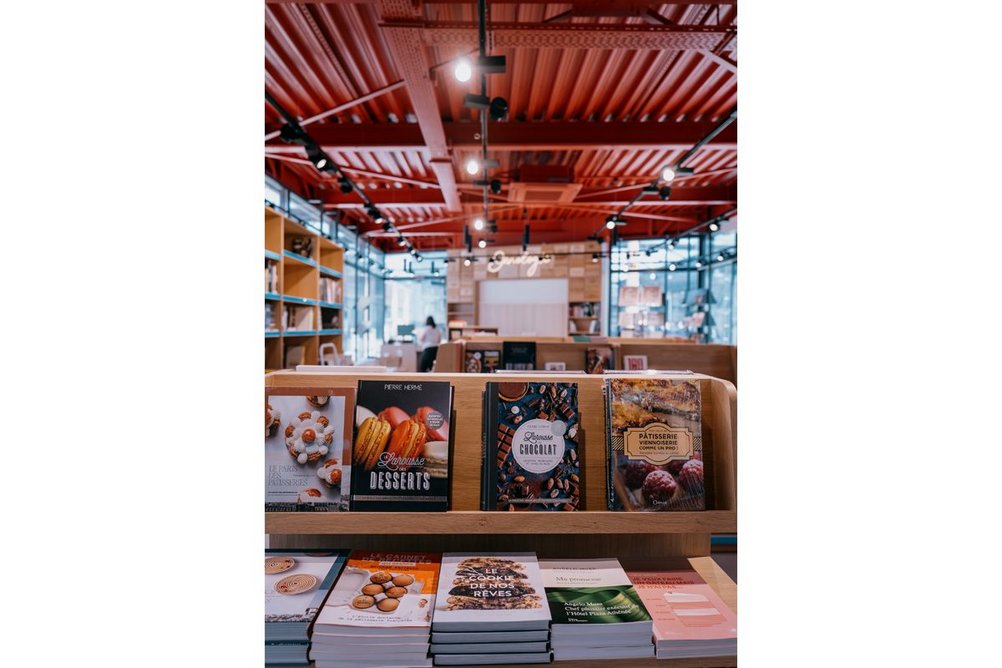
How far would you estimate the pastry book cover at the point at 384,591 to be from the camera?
126cm

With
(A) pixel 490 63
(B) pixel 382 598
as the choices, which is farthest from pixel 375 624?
(A) pixel 490 63

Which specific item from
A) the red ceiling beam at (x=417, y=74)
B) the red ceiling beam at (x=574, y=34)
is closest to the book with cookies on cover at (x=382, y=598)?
the red ceiling beam at (x=417, y=74)

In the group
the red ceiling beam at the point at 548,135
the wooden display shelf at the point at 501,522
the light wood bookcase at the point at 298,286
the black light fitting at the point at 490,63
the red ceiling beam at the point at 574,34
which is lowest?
the wooden display shelf at the point at 501,522

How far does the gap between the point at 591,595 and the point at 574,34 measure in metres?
3.85

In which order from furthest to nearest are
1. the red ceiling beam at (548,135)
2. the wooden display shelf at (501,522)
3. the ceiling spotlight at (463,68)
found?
the red ceiling beam at (548,135) < the ceiling spotlight at (463,68) < the wooden display shelf at (501,522)

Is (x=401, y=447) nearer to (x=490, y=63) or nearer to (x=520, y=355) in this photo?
(x=490, y=63)

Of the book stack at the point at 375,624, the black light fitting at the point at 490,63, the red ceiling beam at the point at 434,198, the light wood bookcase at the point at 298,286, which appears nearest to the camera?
the book stack at the point at 375,624

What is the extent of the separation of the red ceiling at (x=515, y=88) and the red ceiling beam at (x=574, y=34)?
12 mm

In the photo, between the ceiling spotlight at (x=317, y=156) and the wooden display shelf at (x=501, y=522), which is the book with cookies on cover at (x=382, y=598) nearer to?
the wooden display shelf at (x=501, y=522)
